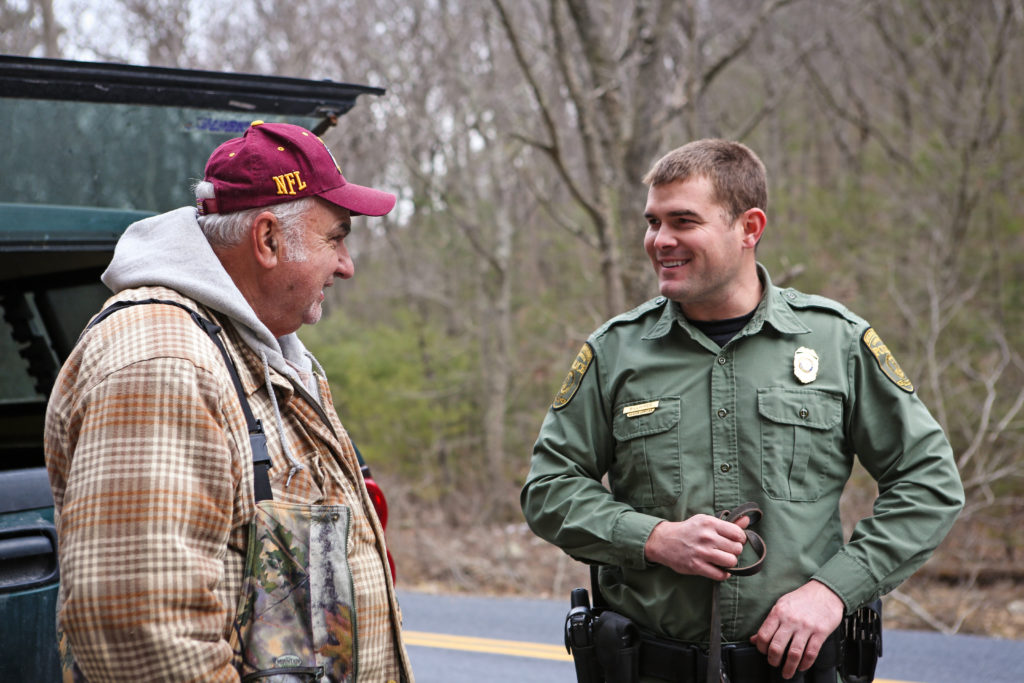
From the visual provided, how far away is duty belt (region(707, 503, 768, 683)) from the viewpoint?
7.58ft

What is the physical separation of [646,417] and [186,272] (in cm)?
123

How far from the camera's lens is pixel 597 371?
2707 millimetres

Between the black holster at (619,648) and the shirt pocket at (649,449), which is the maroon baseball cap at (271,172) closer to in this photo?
the shirt pocket at (649,449)

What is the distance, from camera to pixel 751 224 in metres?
2.67

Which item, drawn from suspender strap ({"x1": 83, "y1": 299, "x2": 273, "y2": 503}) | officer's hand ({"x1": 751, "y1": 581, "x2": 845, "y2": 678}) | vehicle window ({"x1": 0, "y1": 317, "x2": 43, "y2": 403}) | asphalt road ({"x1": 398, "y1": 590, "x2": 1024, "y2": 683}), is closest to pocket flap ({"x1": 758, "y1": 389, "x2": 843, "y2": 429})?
officer's hand ({"x1": 751, "y1": 581, "x2": 845, "y2": 678})

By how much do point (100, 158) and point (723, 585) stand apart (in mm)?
2448

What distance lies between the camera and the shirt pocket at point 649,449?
2496mm

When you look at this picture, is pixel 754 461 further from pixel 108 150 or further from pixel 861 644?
pixel 108 150

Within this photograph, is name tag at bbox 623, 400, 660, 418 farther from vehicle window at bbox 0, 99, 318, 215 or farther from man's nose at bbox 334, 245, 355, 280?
vehicle window at bbox 0, 99, 318, 215

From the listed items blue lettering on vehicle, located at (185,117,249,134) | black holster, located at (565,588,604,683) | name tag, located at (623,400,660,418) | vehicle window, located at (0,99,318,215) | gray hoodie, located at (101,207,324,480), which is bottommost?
black holster, located at (565,588,604,683)

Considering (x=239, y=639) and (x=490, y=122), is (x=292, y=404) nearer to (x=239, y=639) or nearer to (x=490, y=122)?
(x=239, y=639)

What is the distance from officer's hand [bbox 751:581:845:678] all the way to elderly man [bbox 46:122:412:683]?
34.4 inches

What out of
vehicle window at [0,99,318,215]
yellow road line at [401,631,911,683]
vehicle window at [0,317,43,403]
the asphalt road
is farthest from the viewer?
yellow road line at [401,631,911,683]

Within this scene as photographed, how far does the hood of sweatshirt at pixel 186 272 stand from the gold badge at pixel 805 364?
1287 mm
